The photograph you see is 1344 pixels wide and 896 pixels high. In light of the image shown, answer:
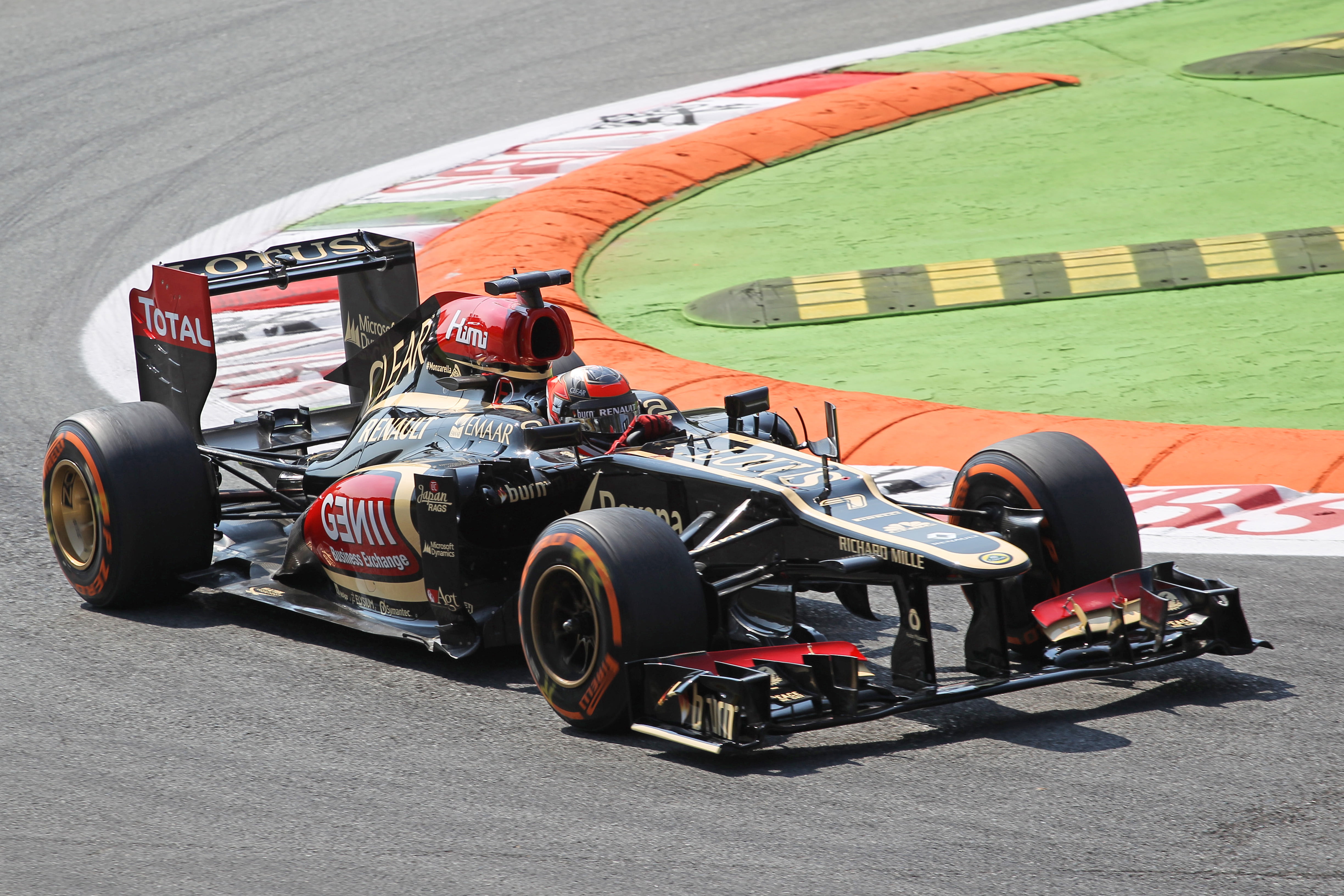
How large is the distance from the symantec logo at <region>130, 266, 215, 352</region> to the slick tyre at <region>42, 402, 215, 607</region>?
0.60 metres

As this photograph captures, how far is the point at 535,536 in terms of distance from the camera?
275 inches

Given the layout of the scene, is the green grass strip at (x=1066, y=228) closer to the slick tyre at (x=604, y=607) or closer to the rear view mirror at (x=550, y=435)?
the rear view mirror at (x=550, y=435)

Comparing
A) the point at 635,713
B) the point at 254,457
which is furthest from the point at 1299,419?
the point at 254,457

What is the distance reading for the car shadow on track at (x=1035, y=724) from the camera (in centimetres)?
559

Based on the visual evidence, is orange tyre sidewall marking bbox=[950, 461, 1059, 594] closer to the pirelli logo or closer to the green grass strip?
the pirelli logo

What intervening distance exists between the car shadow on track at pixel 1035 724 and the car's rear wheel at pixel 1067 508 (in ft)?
1.46

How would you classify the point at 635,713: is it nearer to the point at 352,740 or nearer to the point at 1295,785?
the point at 352,740

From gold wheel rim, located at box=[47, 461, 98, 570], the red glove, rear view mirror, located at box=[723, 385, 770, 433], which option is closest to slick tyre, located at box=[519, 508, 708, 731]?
the red glove

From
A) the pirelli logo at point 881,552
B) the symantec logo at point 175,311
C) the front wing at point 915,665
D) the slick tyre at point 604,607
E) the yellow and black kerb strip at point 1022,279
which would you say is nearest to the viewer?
the front wing at point 915,665

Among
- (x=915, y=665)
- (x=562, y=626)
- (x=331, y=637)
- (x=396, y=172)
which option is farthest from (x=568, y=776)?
(x=396, y=172)

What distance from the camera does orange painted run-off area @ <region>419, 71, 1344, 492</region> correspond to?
8648mm

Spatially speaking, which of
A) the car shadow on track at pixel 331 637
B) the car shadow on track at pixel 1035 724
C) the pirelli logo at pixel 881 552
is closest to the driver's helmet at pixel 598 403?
the car shadow on track at pixel 331 637

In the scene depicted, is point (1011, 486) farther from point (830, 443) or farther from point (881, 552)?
point (881, 552)

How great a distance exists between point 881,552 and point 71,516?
4.36 meters
